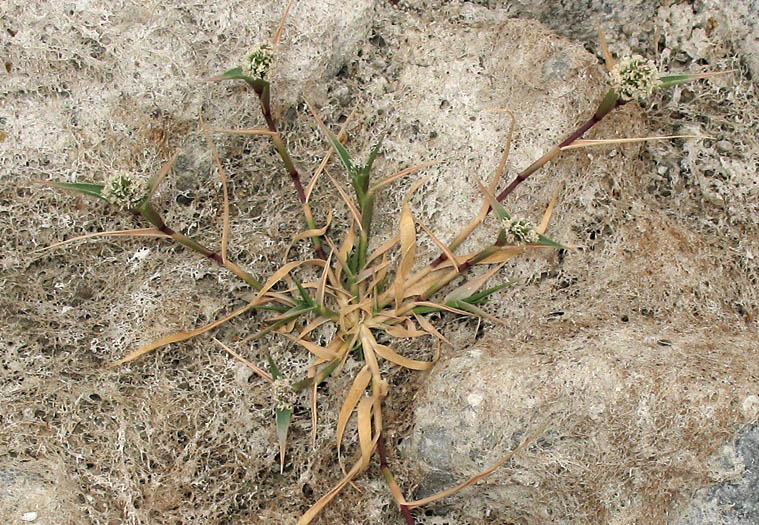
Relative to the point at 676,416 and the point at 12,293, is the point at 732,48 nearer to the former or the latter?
the point at 676,416

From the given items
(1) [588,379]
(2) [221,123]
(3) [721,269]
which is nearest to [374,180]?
(2) [221,123]

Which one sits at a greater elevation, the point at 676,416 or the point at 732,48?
the point at 732,48

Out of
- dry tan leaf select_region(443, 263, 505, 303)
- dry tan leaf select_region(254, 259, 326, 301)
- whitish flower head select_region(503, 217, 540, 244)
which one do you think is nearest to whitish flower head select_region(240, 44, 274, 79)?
dry tan leaf select_region(254, 259, 326, 301)

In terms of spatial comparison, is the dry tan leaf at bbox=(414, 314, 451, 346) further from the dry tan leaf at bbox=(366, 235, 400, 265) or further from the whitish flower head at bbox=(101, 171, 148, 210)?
the whitish flower head at bbox=(101, 171, 148, 210)

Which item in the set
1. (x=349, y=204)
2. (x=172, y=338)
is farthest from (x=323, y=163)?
(x=172, y=338)

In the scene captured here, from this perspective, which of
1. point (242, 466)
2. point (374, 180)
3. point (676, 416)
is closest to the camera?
point (676, 416)

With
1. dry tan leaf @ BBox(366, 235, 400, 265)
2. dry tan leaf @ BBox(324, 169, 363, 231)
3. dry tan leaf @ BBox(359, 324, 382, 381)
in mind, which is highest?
dry tan leaf @ BBox(324, 169, 363, 231)
